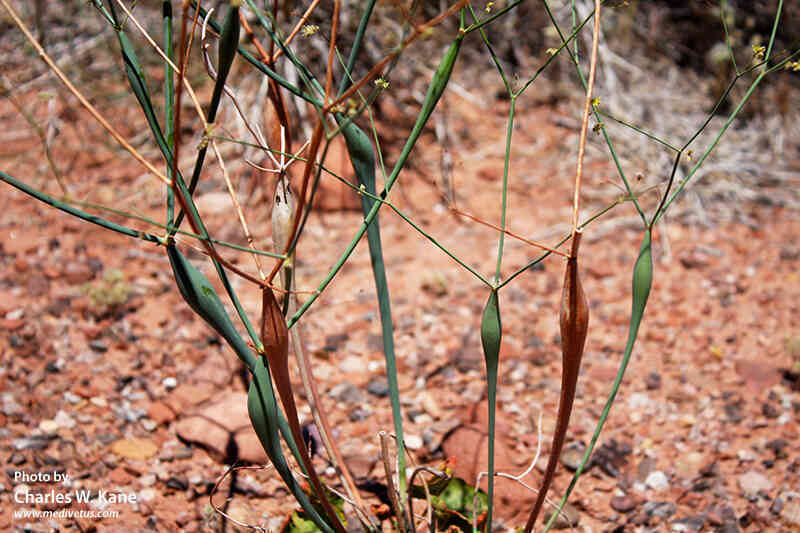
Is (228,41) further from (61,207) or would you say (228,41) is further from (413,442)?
(413,442)

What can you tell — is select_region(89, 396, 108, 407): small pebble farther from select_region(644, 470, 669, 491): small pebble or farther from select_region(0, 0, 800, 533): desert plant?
Result: select_region(644, 470, 669, 491): small pebble

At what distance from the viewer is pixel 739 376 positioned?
1803 mm

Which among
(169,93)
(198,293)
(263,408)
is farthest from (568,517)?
(169,93)

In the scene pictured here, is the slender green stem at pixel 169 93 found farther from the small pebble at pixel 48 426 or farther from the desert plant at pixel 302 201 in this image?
the small pebble at pixel 48 426

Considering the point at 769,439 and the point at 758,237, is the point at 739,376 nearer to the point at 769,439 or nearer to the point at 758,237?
the point at 769,439

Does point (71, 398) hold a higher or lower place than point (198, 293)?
higher

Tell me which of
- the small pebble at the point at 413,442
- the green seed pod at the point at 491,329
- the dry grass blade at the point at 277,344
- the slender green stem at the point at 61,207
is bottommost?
the dry grass blade at the point at 277,344

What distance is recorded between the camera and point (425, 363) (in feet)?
6.10

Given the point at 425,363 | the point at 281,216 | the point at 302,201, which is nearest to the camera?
the point at 302,201

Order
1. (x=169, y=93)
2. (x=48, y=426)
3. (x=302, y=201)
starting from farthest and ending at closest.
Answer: (x=48, y=426), (x=169, y=93), (x=302, y=201)

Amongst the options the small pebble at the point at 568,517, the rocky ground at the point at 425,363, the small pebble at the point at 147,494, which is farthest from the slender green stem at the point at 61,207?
the small pebble at the point at 568,517

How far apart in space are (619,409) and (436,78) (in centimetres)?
125

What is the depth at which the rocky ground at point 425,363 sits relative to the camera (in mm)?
1387

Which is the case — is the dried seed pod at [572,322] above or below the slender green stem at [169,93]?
below
